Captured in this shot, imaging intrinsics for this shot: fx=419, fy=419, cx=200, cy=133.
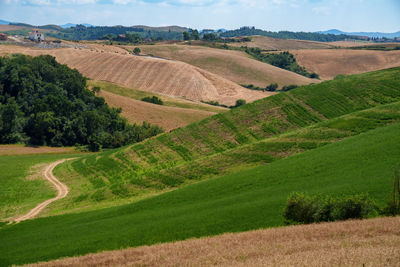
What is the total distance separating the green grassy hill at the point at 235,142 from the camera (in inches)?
1769

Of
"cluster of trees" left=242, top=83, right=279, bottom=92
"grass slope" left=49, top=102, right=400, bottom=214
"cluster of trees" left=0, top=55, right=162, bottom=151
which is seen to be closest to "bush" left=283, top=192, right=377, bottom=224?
"grass slope" left=49, top=102, right=400, bottom=214

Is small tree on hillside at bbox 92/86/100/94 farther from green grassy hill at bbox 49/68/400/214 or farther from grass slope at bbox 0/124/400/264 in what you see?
Result: grass slope at bbox 0/124/400/264

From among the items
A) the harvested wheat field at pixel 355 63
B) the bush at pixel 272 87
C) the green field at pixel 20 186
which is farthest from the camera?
the harvested wheat field at pixel 355 63

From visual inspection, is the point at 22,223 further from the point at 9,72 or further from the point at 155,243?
the point at 9,72

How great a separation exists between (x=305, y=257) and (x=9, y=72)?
10486cm

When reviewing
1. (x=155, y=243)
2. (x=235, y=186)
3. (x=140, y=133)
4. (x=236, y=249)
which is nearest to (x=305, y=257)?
(x=236, y=249)

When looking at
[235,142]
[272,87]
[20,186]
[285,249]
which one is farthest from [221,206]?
[272,87]

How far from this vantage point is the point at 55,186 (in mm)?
52500

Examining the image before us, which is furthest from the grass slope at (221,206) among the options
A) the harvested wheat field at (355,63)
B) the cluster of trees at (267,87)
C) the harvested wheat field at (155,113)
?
the harvested wheat field at (355,63)

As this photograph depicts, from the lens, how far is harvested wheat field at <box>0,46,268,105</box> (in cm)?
13662

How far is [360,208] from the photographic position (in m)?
23.8

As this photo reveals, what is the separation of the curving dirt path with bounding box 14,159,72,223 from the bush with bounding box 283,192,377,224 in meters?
26.5

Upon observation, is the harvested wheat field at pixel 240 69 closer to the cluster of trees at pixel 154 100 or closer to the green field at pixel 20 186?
the cluster of trees at pixel 154 100

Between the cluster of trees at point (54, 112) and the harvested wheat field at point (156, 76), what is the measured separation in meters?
30.8
